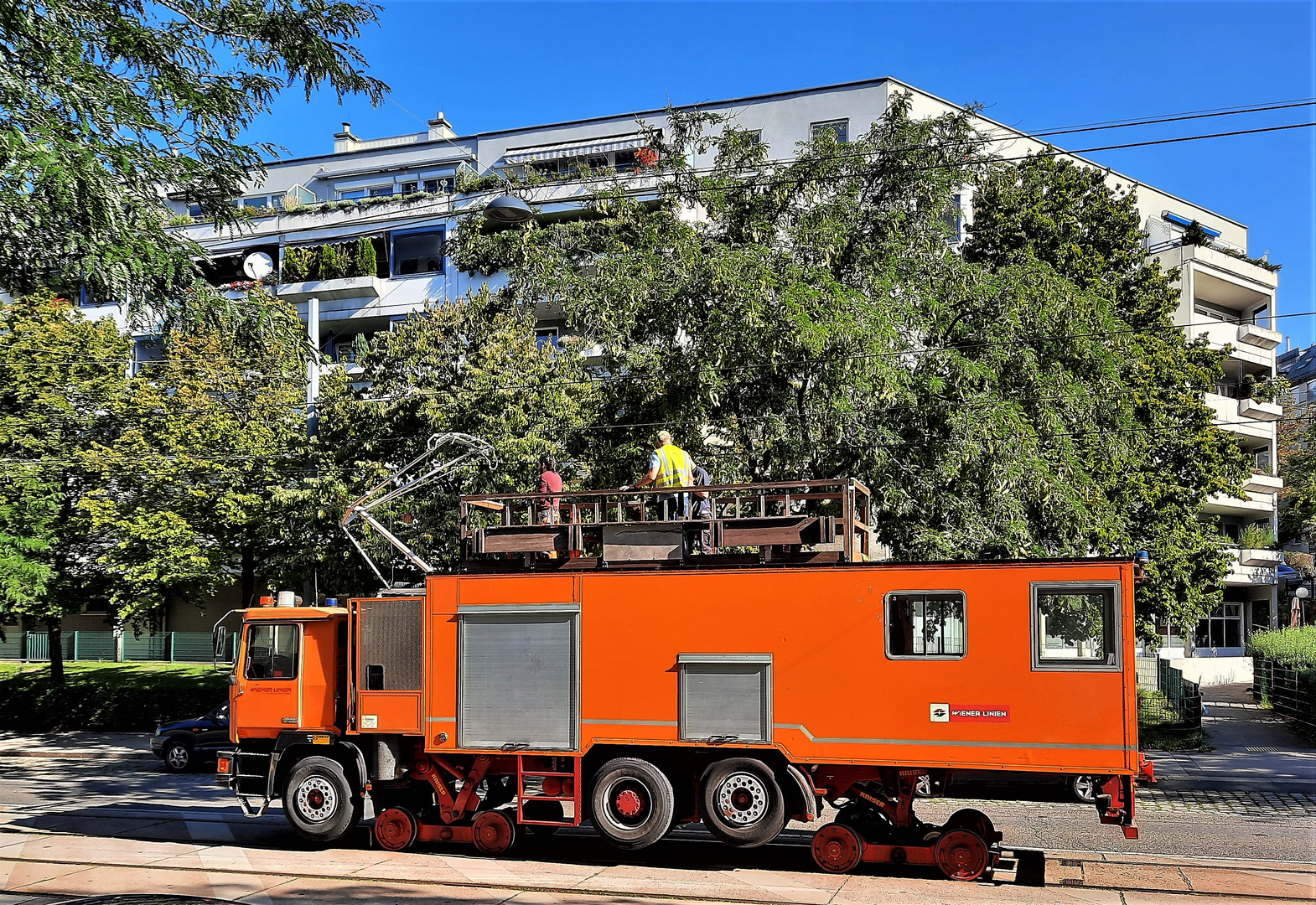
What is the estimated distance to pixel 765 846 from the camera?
1328 centimetres

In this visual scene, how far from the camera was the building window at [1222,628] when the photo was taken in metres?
49.8

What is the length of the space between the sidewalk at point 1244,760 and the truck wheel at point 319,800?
14.5m

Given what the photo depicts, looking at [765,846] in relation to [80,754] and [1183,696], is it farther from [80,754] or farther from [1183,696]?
[80,754]

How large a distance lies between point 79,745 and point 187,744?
23.1 feet

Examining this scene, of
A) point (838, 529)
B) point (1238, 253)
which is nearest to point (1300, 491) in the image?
point (1238, 253)

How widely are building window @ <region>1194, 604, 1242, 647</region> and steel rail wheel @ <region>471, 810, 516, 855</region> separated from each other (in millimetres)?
44338

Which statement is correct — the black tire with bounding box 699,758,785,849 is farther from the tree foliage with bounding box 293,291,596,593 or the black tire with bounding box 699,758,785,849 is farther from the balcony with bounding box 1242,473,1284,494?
the balcony with bounding box 1242,473,1284,494

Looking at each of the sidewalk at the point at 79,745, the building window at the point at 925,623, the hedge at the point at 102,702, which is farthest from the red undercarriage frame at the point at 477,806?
the hedge at the point at 102,702

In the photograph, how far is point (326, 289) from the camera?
4156 centimetres

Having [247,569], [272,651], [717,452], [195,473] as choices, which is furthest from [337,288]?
[272,651]

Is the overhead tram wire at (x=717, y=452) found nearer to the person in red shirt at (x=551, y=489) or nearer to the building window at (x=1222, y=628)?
the person in red shirt at (x=551, y=489)

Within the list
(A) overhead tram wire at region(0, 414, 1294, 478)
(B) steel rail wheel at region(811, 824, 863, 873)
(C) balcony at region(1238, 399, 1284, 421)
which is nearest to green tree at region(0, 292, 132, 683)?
(A) overhead tram wire at region(0, 414, 1294, 478)

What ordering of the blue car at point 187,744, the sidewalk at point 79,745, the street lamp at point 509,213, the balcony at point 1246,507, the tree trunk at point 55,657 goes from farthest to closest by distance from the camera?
the balcony at point 1246,507, the tree trunk at point 55,657, the sidewalk at point 79,745, the blue car at point 187,744, the street lamp at point 509,213

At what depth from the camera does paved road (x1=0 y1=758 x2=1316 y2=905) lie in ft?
37.0
